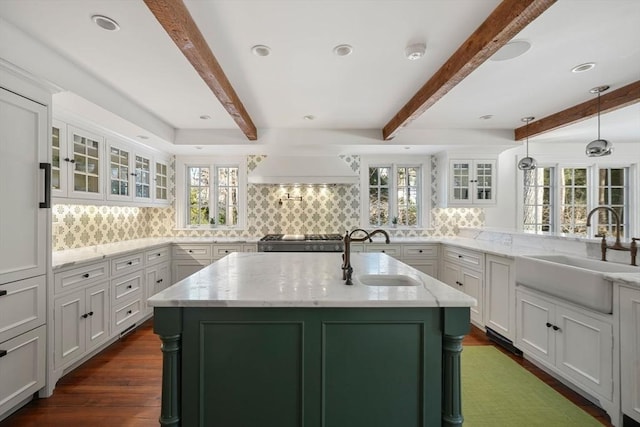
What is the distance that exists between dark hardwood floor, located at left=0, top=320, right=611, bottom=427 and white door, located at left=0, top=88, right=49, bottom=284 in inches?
36.0

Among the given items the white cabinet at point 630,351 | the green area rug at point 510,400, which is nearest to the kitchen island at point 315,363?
the green area rug at point 510,400

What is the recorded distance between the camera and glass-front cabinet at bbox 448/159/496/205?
440cm

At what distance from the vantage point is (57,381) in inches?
89.9

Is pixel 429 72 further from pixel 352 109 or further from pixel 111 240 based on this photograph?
pixel 111 240

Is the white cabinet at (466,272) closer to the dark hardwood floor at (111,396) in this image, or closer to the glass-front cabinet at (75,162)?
the dark hardwood floor at (111,396)

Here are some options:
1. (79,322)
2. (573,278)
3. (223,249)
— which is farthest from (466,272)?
(79,322)

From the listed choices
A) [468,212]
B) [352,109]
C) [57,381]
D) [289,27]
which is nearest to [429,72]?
[352,109]

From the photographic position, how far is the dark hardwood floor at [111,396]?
1.90 m

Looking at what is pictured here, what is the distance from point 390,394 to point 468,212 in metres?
4.03

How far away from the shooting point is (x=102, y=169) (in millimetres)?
3195

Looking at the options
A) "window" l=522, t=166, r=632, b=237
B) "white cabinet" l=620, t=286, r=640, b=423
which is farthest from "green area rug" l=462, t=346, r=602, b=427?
"window" l=522, t=166, r=632, b=237

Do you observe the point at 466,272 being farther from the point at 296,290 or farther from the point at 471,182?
the point at 296,290

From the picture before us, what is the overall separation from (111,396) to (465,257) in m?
3.70

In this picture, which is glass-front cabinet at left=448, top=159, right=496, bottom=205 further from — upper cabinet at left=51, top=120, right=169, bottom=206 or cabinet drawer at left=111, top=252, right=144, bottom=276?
upper cabinet at left=51, top=120, right=169, bottom=206
